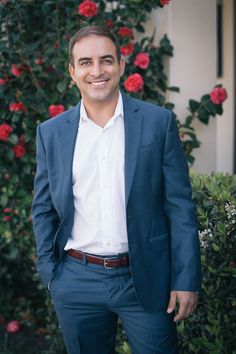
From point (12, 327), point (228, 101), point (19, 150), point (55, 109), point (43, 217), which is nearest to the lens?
point (43, 217)

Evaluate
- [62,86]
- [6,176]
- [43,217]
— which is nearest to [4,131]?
[6,176]

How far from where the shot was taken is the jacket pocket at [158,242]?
8.57 feet

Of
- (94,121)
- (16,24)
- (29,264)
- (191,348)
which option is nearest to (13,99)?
(16,24)

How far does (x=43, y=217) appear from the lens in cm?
289

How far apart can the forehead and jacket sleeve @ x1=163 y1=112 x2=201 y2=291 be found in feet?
1.43

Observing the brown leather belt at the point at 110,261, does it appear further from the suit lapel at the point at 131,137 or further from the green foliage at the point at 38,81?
the green foliage at the point at 38,81

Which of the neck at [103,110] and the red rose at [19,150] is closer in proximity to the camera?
the neck at [103,110]

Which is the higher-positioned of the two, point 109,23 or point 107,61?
point 109,23

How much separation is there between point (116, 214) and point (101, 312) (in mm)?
466

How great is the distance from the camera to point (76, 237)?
2.75 meters

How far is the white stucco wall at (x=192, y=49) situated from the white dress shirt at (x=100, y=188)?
2.16 metres

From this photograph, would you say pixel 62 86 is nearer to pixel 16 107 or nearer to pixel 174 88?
pixel 16 107

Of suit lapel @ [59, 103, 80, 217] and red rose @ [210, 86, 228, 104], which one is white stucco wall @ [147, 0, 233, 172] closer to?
red rose @ [210, 86, 228, 104]

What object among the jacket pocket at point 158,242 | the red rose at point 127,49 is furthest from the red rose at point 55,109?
the jacket pocket at point 158,242
